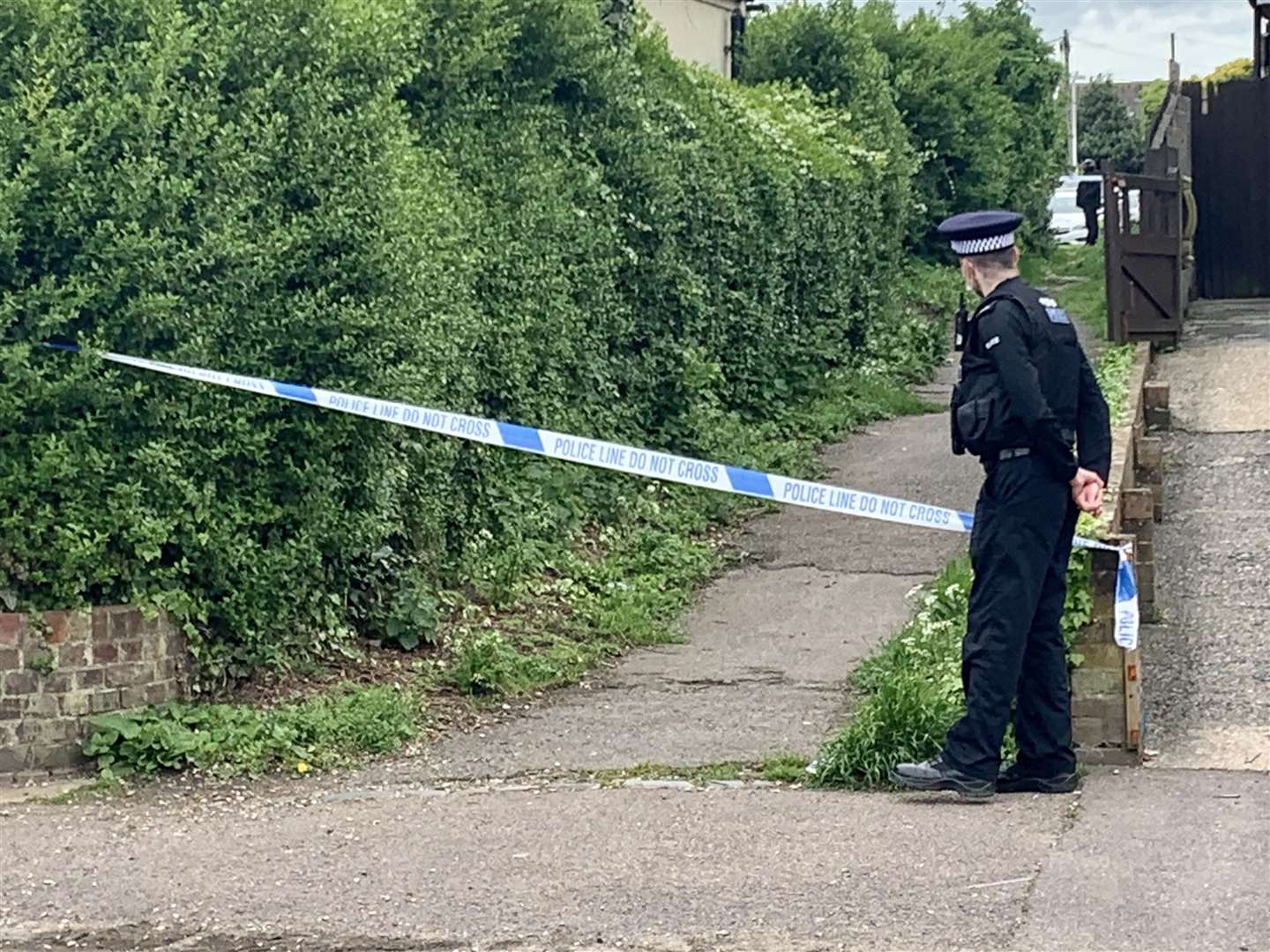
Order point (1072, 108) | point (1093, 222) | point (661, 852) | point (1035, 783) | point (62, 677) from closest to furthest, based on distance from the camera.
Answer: point (661, 852) < point (1035, 783) < point (62, 677) < point (1093, 222) < point (1072, 108)

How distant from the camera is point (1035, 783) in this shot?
20.6ft

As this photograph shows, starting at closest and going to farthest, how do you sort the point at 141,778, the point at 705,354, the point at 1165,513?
the point at 141,778 → the point at 1165,513 → the point at 705,354

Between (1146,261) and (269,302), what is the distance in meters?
9.38

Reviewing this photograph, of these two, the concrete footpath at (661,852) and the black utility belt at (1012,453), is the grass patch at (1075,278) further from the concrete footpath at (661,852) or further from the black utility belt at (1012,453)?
the black utility belt at (1012,453)

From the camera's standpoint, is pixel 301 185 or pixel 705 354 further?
pixel 705 354

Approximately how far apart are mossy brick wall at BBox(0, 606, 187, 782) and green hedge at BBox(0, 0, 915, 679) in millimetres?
109

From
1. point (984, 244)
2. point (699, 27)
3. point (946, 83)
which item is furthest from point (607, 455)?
point (946, 83)

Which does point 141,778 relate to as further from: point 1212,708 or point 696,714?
point 1212,708

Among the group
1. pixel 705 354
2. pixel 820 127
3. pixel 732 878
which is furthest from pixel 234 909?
pixel 820 127

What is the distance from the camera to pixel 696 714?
7945 mm

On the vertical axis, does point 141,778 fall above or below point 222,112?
below

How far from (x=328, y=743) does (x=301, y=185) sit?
226 centimetres

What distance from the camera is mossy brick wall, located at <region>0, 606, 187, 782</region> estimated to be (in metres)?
7.01

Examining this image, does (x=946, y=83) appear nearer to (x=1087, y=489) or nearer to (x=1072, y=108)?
(x=1087, y=489)
